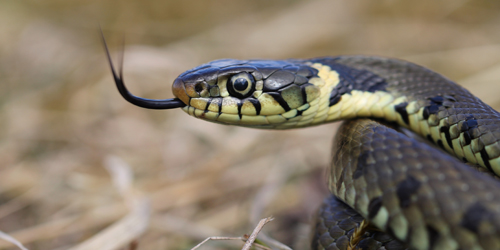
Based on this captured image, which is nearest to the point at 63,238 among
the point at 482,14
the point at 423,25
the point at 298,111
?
the point at 298,111

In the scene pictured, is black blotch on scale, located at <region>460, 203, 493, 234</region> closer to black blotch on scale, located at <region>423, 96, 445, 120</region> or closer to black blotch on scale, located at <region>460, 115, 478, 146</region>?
black blotch on scale, located at <region>460, 115, 478, 146</region>

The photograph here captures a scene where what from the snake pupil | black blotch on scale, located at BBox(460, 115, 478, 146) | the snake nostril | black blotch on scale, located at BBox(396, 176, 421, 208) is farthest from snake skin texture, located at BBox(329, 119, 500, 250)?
the snake nostril

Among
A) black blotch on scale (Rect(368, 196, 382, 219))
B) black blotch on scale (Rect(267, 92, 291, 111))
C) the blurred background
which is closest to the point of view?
black blotch on scale (Rect(368, 196, 382, 219))

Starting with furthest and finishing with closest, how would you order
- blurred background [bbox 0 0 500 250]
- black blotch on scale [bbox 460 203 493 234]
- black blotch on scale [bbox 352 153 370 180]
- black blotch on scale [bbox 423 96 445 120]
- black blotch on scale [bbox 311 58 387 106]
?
blurred background [bbox 0 0 500 250] → black blotch on scale [bbox 311 58 387 106] → black blotch on scale [bbox 423 96 445 120] → black blotch on scale [bbox 352 153 370 180] → black blotch on scale [bbox 460 203 493 234]

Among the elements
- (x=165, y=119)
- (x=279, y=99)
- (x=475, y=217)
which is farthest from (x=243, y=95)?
(x=165, y=119)

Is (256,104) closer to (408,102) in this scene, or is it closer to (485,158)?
(408,102)

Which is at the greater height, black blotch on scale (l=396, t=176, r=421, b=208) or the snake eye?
the snake eye

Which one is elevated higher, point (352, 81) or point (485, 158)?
point (352, 81)

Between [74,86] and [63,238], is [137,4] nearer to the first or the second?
[74,86]
